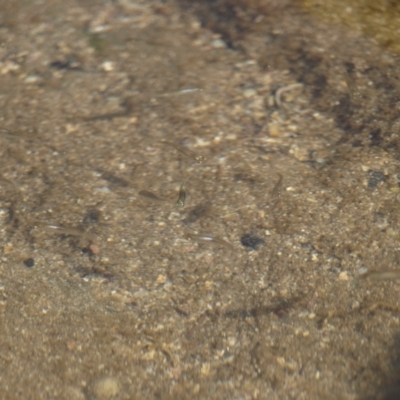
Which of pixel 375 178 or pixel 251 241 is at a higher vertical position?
pixel 375 178

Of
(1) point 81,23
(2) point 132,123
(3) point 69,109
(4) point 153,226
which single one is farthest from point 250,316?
(1) point 81,23

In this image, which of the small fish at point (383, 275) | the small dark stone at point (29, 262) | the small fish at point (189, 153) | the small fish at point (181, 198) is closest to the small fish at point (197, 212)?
the small fish at point (181, 198)

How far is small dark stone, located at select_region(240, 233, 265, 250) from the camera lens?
13.1 feet

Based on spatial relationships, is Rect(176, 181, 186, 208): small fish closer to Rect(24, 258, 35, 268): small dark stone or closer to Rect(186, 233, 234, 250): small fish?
Rect(186, 233, 234, 250): small fish

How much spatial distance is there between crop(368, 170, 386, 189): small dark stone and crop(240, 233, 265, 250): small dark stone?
0.86m

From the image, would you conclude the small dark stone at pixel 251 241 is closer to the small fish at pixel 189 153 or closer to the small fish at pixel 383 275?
the small fish at pixel 383 275

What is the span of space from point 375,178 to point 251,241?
Result: 98cm

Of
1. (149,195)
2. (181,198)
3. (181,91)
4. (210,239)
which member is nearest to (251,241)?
(210,239)

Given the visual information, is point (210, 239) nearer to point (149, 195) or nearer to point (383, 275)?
point (149, 195)

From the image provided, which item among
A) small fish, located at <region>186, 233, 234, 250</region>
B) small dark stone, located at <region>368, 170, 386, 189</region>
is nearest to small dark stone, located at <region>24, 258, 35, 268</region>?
small fish, located at <region>186, 233, 234, 250</region>

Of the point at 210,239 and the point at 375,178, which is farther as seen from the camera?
the point at 375,178

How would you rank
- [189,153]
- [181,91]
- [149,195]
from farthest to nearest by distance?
[181,91], [189,153], [149,195]

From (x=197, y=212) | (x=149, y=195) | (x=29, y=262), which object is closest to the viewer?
(x=29, y=262)

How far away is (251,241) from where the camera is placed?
4027mm
